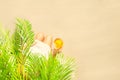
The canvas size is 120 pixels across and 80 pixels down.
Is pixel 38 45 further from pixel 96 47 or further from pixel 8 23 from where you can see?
pixel 96 47

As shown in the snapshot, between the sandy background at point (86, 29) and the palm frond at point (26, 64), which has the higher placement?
the sandy background at point (86, 29)

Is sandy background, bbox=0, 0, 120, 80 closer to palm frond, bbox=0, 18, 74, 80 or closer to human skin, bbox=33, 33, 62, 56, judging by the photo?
human skin, bbox=33, 33, 62, 56

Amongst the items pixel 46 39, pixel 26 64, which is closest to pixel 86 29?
pixel 46 39

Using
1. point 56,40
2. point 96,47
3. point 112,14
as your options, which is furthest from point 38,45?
point 112,14

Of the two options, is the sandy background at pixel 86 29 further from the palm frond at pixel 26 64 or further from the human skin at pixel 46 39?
the palm frond at pixel 26 64

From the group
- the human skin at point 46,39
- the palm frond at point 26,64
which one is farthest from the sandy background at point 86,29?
the palm frond at point 26,64

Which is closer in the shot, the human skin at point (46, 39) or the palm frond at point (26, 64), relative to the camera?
the palm frond at point (26, 64)

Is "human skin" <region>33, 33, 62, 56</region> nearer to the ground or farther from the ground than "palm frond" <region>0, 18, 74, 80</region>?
farther from the ground

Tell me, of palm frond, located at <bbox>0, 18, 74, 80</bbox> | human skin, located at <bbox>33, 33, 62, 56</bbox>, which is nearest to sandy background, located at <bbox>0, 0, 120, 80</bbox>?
human skin, located at <bbox>33, 33, 62, 56</bbox>

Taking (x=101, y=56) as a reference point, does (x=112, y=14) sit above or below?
above
